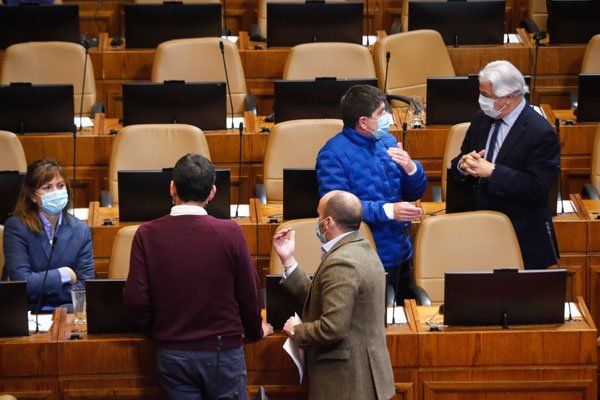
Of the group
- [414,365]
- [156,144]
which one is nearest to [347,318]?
[414,365]

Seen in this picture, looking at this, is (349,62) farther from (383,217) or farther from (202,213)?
(202,213)

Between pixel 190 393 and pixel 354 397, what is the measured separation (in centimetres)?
45

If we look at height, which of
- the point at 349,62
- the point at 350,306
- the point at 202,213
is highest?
the point at 349,62

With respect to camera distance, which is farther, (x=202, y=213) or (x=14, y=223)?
(x=14, y=223)

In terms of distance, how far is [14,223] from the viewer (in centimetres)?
403

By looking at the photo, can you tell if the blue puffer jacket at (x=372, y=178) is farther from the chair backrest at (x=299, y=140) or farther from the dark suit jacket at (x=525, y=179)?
the chair backrest at (x=299, y=140)

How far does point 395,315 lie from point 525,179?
0.70 metres

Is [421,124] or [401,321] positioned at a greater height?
[421,124]

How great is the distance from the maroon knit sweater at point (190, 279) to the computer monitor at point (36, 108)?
7.03ft

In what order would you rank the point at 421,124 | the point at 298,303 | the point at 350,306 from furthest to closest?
the point at 421,124 → the point at 298,303 → the point at 350,306

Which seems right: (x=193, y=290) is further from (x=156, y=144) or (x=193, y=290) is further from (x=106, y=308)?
(x=156, y=144)

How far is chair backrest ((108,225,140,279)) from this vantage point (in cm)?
402

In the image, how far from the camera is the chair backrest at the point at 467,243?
13.3 feet

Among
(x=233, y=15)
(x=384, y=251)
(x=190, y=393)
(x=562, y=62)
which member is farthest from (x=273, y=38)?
(x=190, y=393)
